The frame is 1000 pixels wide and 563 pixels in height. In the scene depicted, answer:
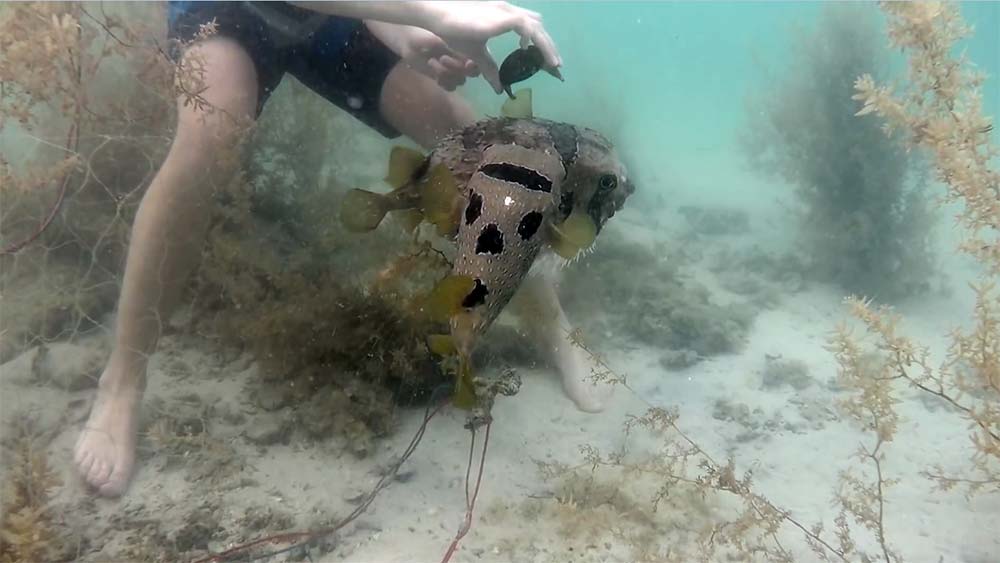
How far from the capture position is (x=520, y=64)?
84.6 inches

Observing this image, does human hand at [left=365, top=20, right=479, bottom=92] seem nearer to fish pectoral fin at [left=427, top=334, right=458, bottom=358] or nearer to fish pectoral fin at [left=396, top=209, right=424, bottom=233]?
fish pectoral fin at [left=396, top=209, right=424, bottom=233]

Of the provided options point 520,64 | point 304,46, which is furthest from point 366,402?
point 304,46

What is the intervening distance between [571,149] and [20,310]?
9.38 feet

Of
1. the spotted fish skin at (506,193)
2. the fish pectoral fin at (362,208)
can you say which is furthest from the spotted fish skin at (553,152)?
the fish pectoral fin at (362,208)

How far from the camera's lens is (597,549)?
210cm

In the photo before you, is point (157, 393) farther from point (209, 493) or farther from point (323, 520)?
point (323, 520)

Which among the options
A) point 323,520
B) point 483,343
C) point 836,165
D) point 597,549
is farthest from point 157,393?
point 836,165

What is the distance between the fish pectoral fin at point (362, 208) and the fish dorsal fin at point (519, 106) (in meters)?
0.60

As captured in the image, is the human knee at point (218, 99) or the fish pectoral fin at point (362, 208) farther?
the human knee at point (218, 99)

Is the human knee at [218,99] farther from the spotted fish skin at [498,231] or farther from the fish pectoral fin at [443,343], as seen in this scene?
the fish pectoral fin at [443,343]

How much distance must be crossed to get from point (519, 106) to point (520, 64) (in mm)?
154

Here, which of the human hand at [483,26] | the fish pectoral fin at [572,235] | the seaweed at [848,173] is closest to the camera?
the fish pectoral fin at [572,235]

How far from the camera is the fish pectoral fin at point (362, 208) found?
1.92 meters

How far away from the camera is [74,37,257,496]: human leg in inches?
98.0
